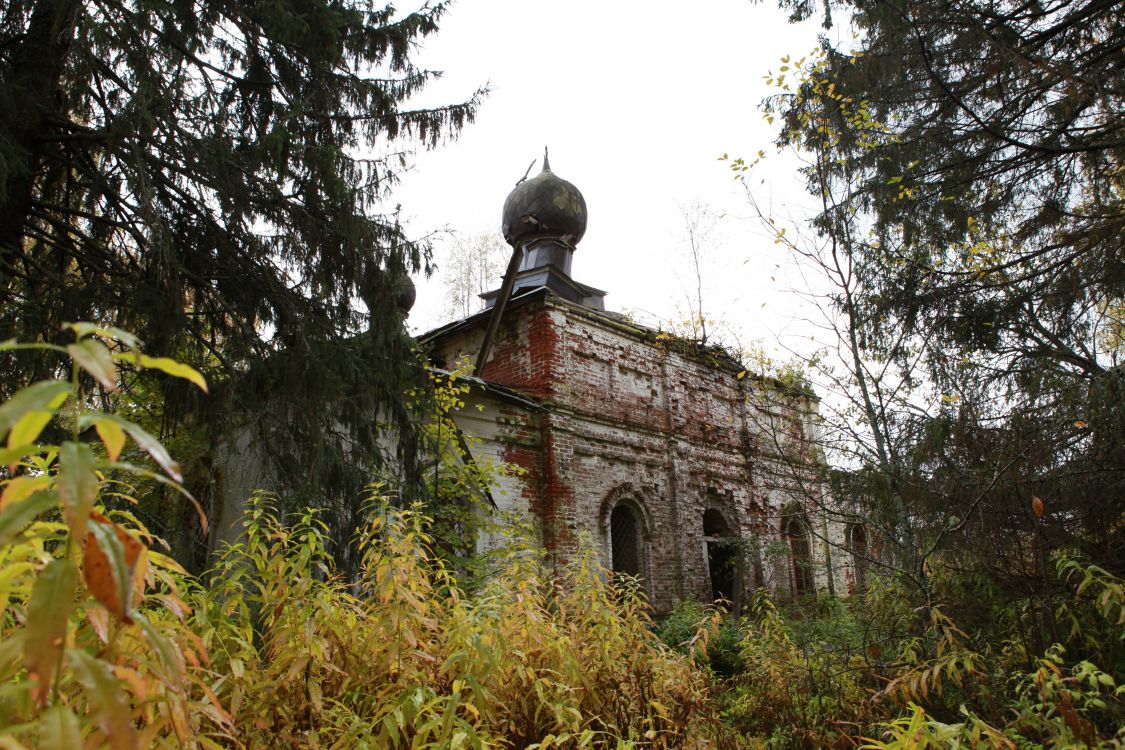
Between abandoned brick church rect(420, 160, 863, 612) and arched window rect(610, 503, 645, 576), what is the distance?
20 mm

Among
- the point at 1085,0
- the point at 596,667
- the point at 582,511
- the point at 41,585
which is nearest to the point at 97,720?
the point at 41,585

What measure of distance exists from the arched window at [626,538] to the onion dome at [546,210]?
23.4 ft

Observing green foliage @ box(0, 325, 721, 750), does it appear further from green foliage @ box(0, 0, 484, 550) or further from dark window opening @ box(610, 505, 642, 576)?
dark window opening @ box(610, 505, 642, 576)

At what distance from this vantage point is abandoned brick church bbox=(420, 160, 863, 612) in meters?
12.8

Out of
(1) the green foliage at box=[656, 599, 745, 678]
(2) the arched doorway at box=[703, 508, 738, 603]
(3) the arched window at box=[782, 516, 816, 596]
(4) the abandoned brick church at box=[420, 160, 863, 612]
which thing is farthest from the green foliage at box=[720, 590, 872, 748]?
(3) the arched window at box=[782, 516, 816, 596]

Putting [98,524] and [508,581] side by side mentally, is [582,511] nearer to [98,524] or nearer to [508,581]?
[508,581]

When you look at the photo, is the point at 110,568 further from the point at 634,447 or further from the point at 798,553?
the point at 798,553

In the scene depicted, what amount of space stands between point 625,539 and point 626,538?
0.09 feet

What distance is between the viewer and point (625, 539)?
1442 cm

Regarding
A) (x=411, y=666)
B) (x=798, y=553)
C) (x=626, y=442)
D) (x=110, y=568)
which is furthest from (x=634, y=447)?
Result: (x=110, y=568)

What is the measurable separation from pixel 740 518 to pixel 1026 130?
11958 millimetres

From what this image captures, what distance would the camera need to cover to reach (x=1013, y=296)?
625 centimetres

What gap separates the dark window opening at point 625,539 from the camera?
46.8 ft

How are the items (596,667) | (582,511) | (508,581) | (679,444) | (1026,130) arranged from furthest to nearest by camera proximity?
(679,444) < (582,511) < (1026,130) < (508,581) < (596,667)
